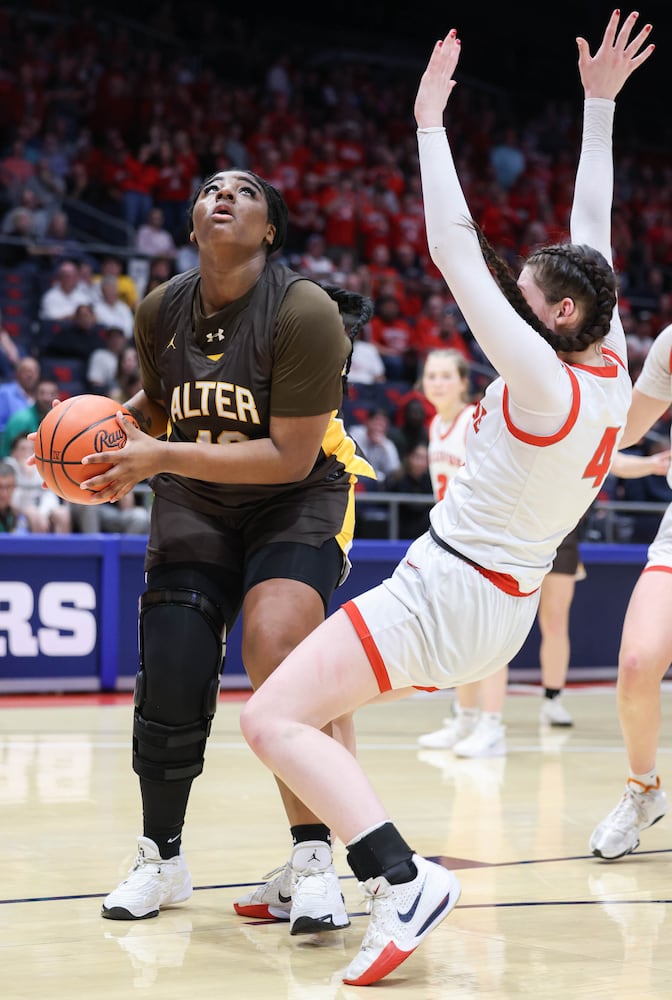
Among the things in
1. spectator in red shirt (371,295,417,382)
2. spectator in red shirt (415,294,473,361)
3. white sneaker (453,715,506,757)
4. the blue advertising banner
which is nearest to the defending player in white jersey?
white sneaker (453,715,506,757)

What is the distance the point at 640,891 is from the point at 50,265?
10.2 m

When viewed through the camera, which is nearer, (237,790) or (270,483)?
(270,483)

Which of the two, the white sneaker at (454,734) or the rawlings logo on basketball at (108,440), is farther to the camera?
the white sneaker at (454,734)

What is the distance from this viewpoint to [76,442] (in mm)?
3312

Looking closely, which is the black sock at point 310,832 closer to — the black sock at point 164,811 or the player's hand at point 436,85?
the black sock at point 164,811

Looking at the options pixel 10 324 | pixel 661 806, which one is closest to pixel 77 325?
pixel 10 324

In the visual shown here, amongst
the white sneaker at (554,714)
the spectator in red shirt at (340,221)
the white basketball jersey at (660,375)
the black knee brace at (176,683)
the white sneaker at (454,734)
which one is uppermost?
the spectator in red shirt at (340,221)

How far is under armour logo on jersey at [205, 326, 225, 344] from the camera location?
363 cm

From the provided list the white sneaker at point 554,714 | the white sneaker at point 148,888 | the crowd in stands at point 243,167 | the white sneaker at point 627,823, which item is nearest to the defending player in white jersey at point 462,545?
the white sneaker at point 148,888

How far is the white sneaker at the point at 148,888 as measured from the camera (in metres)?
3.53

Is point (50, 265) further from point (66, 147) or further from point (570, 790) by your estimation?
point (570, 790)

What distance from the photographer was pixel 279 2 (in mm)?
20188

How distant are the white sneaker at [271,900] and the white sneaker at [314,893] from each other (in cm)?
13

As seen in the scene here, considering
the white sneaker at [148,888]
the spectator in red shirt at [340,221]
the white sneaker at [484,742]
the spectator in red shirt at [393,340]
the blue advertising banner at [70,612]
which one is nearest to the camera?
the white sneaker at [148,888]
